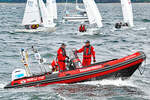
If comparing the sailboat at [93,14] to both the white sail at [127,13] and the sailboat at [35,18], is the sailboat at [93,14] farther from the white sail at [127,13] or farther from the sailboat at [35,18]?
the white sail at [127,13]

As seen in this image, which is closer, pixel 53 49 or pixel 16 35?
pixel 53 49

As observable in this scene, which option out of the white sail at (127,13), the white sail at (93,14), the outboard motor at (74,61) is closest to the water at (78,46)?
the outboard motor at (74,61)

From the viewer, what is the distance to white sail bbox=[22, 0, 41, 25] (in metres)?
37.6

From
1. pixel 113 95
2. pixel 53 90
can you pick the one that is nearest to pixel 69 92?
pixel 53 90

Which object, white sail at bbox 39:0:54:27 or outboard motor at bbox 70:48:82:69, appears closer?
outboard motor at bbox 70:48:82:69

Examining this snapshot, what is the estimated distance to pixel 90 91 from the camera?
1467 cm

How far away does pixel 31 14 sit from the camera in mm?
37875

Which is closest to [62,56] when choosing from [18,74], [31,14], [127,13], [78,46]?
[18,74]

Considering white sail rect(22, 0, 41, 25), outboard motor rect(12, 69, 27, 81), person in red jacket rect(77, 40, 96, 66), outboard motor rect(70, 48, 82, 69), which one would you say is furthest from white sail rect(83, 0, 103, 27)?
outboard motor rect(12, 69, 27, 81)

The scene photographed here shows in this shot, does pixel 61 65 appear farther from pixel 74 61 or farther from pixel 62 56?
pixel 74 61

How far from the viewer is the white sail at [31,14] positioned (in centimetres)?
3759

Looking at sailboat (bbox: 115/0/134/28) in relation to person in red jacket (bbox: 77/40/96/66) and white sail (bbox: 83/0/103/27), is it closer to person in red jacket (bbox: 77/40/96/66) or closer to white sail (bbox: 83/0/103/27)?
white sail (bbox: 83/0/103/27)

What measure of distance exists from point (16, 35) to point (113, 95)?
23.4 metres

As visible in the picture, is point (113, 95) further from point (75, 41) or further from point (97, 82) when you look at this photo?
point (75, 41)
